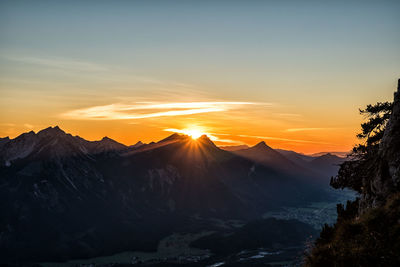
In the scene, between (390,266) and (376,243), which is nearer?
(390,266)

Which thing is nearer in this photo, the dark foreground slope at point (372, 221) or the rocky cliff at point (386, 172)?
the dark foreground slope at point (372, 221)

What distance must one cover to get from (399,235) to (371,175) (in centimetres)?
1129

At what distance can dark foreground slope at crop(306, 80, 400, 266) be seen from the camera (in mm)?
17984

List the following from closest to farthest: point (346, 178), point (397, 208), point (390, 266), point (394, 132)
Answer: point (390, 266)
point (397, 208)
point (394, 132)
point (346, 178)

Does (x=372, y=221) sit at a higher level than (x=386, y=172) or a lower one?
lower

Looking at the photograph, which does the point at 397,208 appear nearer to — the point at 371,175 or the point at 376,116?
the point at 371,175

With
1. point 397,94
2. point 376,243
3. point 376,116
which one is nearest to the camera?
point 376,243

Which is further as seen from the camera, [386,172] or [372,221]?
[386,172]

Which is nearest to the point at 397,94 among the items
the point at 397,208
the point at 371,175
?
the point at 371,175

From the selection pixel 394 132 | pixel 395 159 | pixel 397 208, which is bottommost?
pixel 397 208

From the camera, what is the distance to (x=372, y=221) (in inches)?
816

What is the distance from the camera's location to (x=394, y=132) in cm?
2747

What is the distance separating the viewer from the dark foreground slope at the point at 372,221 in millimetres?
17984

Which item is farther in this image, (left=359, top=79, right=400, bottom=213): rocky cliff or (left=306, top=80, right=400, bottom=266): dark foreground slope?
(left=359, top=79, right=400, bottom=213): rocky cliff
